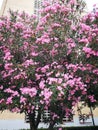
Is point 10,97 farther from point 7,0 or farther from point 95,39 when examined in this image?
point 7,0

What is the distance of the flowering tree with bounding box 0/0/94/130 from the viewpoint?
27.9 feet

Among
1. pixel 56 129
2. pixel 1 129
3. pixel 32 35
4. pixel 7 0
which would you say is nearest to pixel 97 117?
pixel 1 129

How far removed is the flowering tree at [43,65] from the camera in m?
8.52

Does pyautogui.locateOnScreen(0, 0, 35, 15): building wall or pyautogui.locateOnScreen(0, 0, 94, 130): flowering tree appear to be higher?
pyautogui.locateOnScreen(0, 0, 35, 15): building wall

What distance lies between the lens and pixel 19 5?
24531 millimetres

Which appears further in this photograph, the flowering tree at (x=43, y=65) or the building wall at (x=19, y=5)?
the building wall at (x=19, y=5)

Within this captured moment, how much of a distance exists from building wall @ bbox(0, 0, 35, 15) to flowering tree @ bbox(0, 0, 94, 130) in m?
13.5

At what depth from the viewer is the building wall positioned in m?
23.6

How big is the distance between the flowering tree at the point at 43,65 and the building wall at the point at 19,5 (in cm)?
1352

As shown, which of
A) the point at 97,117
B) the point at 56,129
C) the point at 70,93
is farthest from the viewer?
the point at 97,117

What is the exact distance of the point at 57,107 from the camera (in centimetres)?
923

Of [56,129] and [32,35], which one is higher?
[32,35]

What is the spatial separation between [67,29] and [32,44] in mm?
1218

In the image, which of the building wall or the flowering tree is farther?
the building wall
